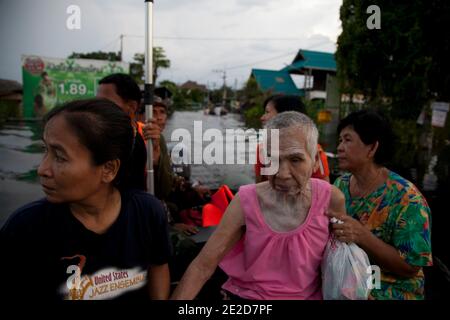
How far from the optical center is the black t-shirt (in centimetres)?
118

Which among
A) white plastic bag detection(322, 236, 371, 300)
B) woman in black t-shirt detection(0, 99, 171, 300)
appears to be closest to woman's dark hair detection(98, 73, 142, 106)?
woman in black t-shirt detection(0, 99, 171, 300)

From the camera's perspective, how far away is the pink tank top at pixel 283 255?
149cm

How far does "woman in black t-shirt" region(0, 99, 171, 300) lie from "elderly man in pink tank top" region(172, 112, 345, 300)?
294mm

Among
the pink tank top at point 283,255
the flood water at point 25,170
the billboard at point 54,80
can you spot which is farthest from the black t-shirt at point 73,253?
the billboard at point 54,80

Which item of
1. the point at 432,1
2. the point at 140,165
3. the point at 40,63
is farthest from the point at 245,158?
the point at 40,63

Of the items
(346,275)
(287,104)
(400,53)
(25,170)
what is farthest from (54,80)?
(346,275)

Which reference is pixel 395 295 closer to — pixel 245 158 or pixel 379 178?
pixel 379 178

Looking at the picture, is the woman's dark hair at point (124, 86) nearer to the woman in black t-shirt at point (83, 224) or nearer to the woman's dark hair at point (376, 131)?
the woman in black t-shirt at point (83, 224)

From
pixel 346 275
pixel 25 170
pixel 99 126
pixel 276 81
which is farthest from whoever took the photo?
pixel 276 81

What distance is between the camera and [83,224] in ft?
4.16

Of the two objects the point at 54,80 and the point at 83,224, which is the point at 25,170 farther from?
the point at 54,80

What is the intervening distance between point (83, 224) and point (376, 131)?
1743 millimetres

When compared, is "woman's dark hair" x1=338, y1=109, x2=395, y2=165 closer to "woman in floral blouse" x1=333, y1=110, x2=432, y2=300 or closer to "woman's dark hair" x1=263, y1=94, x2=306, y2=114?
"woman in floral blouse" x1=333, y1=110, x2=432, y2=300

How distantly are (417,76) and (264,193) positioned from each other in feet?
19.6
